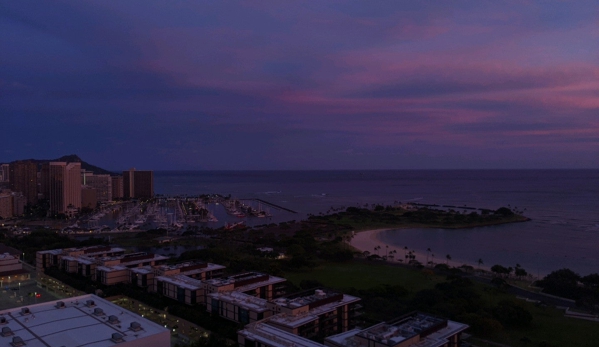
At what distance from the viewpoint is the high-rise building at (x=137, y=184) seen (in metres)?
55.1

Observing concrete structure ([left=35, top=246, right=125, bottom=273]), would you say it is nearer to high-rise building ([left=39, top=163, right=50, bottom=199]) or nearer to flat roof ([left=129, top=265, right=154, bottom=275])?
flat roof ([left=129, top=265, right=154, bottom=275])

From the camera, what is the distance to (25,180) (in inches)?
1720

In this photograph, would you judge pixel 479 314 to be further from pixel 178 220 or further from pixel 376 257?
pixel 178 220

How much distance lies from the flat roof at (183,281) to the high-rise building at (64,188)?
29.1 meters

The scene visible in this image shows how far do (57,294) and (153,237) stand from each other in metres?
11.4

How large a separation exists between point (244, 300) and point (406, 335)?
385 cm

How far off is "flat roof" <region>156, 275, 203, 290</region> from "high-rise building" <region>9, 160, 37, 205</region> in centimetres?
3819

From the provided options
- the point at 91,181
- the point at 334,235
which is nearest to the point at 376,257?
the point at 334,235

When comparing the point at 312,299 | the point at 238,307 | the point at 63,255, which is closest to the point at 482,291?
the point at 312,299

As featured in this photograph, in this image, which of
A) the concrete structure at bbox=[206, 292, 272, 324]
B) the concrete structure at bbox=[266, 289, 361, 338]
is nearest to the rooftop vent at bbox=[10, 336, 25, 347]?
the concrete structure at bbox=[266, 289, 361, 338]

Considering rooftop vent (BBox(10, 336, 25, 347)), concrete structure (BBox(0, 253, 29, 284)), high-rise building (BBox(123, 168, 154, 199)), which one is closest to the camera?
rooftop vent (BBox(10, 336, 25, 347))

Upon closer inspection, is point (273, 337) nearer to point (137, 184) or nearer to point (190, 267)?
point (190, 267)

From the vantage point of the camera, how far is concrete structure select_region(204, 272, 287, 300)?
10062mm

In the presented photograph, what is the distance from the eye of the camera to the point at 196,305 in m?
10.1
